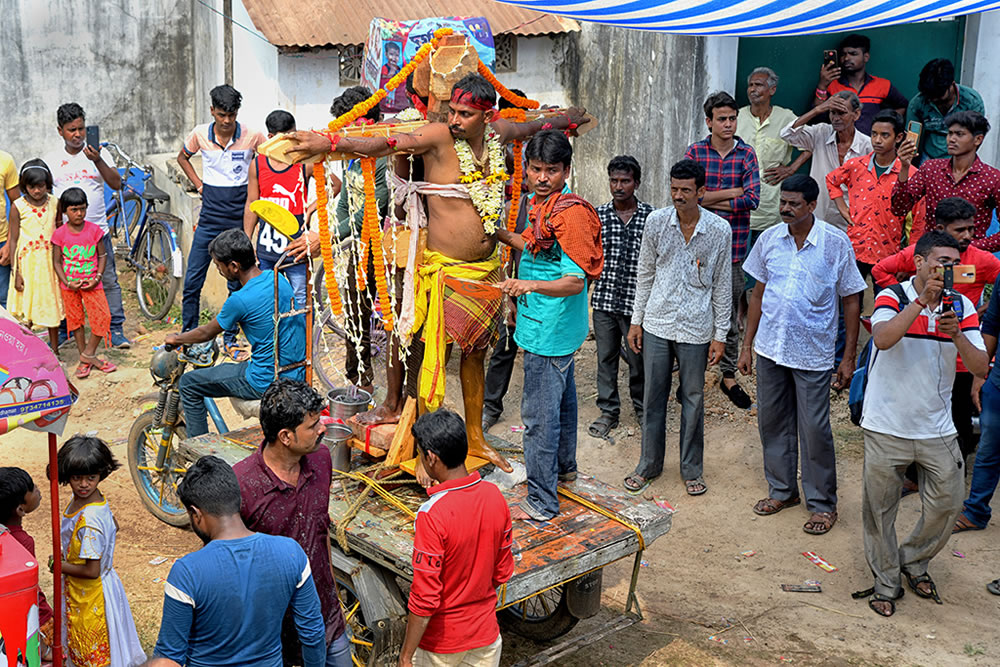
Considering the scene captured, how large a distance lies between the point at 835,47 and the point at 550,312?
5.59m

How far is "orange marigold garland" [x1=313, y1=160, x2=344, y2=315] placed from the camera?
527 centimetres

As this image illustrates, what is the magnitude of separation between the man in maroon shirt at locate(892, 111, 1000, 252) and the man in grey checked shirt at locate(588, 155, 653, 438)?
1.87 meters

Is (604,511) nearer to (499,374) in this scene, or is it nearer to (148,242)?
(499,374)

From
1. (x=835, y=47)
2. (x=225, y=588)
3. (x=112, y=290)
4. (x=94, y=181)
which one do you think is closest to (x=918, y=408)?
(x=225, y=588)

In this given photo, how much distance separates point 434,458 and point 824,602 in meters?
3.11

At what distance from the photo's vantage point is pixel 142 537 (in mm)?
6922

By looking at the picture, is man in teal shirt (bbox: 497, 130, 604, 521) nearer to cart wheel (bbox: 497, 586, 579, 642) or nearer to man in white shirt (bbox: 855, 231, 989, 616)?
cart wheel (bbox: 497, 586, 579, 642)

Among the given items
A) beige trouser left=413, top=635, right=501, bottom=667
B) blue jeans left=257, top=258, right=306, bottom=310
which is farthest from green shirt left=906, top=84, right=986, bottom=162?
beige trouser left=413, top=635, right=501, bottom=667

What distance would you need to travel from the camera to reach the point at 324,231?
5.39m

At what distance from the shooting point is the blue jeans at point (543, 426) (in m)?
5.41

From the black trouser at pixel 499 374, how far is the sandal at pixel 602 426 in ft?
2.38

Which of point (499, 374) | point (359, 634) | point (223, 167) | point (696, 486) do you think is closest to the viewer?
point (359, 634)

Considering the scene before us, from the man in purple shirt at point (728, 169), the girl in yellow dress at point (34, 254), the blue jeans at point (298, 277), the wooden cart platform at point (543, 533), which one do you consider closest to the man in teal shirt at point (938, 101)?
the man in purple shirt at point (728, 169)

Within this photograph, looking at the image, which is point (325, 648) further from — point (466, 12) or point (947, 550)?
point (466, 12)
